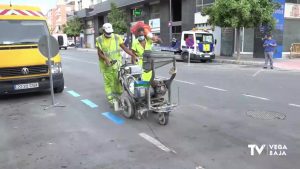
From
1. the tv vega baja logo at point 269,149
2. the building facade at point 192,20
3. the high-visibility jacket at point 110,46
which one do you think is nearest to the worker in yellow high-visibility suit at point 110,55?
the high-visibility jacket at point 110,46

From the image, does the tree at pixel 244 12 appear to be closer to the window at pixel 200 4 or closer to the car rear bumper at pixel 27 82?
the window at pixel 200 4

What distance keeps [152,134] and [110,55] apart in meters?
2.55

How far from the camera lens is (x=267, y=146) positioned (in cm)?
503

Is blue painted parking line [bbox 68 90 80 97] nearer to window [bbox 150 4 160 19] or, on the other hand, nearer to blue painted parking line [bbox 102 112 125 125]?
blue painted parking line [bbox 102 112 125 125]

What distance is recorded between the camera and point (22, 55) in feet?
28.4

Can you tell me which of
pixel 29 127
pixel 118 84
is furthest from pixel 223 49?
pixel 29 127

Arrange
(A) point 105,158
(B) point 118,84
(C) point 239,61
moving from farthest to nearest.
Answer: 1. (C) point 239,61
2. (B) point 118,84
3. (A) point 105,158

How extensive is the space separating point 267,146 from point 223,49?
23530 mm

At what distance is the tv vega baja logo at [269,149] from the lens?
187 inches

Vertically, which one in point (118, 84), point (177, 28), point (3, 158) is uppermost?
point (177, 28)

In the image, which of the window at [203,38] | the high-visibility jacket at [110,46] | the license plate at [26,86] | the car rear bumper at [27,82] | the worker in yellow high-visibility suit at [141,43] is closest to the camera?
the worker in yellow high-visibility suit at [141,43]

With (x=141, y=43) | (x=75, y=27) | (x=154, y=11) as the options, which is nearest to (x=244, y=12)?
(x=141, y=43)

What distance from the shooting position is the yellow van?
848 centimetres

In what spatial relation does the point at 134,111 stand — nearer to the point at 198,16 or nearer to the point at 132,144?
the point at 132,144
